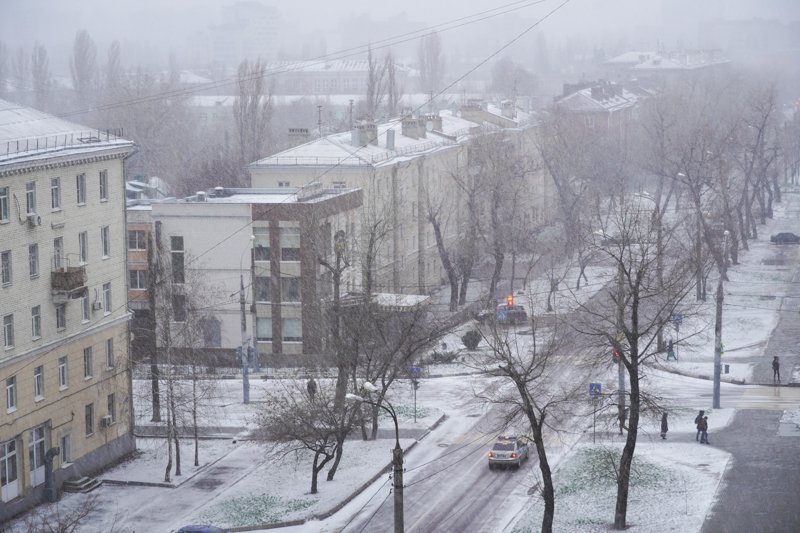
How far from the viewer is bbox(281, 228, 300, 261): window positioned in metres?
52.0

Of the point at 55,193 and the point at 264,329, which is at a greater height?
the point at 55,193

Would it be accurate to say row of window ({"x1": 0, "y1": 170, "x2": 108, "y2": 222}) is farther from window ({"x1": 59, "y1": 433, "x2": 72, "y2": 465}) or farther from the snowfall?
the snowfall

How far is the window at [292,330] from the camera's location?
5297 cm

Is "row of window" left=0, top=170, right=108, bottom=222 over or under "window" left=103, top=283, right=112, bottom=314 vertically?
over

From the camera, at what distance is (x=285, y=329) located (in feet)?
175

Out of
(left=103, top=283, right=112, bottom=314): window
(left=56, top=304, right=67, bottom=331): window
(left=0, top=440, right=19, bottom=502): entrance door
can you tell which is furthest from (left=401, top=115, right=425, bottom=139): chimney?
(left=0, top=440, right=19, bottom=502): entrance door

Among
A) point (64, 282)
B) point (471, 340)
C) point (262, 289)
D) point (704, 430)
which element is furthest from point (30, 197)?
point (471, 340)

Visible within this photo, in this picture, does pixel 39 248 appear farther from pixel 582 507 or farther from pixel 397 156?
pixel 397 156

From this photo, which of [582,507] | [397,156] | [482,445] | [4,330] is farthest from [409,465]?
[397,156]

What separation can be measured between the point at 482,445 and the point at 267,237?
53.6ft

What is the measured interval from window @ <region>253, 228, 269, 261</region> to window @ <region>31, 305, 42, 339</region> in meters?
17.8

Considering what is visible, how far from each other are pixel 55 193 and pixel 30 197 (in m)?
1.31

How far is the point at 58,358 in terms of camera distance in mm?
35875

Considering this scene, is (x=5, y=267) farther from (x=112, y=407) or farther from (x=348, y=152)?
(x=348, y=152)
